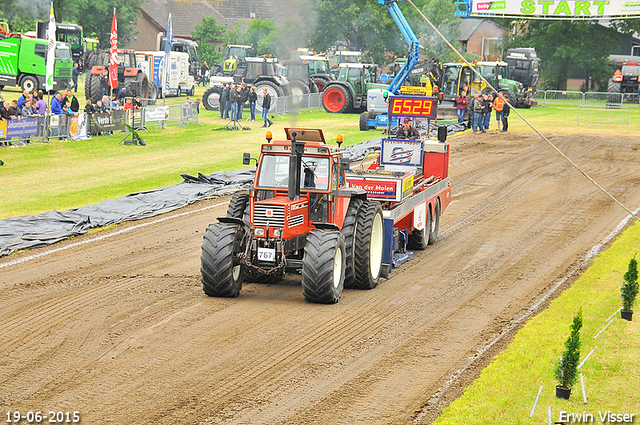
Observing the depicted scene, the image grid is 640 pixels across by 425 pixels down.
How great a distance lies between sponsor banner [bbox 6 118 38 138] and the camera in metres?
24.7

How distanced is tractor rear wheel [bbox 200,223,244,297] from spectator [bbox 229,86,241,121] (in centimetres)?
2447

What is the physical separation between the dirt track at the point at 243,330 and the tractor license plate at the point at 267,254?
0.66 meters

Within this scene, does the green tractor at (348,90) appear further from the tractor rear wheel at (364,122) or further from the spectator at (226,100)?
the tractor rear wheel at (364,122)

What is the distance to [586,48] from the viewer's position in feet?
198

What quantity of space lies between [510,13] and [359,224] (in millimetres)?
28819

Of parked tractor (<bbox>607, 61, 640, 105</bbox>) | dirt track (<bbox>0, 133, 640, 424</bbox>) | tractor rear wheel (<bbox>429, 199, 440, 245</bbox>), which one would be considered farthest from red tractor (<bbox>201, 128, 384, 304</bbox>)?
parked tractor (<bbox>607, 61, 640, 105</bbox>)

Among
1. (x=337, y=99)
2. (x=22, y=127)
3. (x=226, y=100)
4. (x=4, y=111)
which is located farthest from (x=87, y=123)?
(x=337, y=99)

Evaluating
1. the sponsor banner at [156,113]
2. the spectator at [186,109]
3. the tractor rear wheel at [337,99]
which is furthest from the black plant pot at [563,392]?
the tractor rear wheel at [337,99]

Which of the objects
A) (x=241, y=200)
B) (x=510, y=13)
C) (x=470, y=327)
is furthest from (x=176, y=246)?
(x=510, y=13)

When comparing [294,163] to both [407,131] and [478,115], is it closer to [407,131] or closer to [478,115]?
[407,131]

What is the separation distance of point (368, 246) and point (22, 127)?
17061 millimetres

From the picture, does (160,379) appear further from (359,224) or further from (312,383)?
(359,224)

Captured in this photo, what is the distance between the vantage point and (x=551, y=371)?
868cm

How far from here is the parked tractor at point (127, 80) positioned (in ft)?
126
